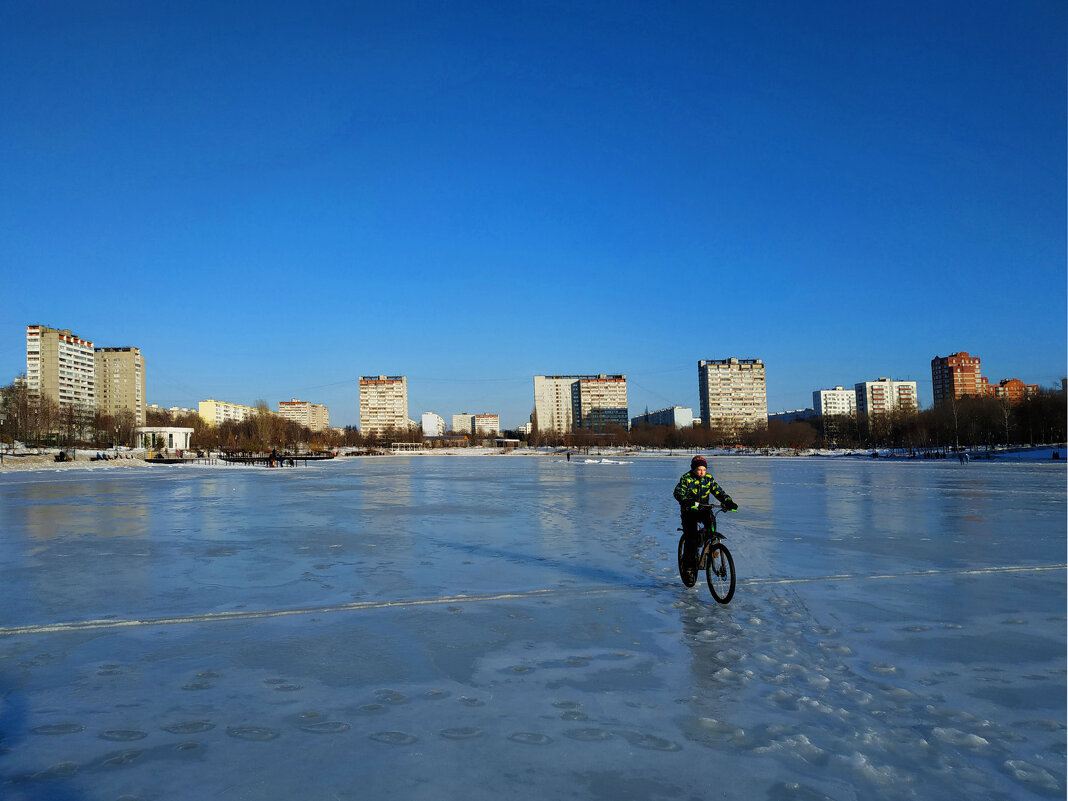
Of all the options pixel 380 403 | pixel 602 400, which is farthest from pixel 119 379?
pixel 602 400

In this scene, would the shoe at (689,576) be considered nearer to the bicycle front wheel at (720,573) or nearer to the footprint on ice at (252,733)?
the bicycle front wheel at (720,573)

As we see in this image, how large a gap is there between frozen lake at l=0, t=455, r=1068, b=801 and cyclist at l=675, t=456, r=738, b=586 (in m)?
0.39

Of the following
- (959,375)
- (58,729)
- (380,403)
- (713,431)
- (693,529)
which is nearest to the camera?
(58,729)

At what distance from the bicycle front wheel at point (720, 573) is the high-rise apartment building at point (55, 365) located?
453ft

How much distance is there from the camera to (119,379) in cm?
13850

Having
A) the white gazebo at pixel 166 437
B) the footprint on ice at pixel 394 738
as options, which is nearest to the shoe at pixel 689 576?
the footprint on ice at pixel 394 738

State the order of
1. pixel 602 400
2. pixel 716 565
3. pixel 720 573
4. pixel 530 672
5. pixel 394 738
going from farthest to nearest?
pixel 602 400, pixel 716 565, pixel 720 573, pixel 530 672, pixel 394 738

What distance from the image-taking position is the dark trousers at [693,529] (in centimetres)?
680

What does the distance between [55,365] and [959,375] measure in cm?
17852

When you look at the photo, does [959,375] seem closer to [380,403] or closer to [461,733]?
[380,403]

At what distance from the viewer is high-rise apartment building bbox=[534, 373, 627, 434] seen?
187750mm

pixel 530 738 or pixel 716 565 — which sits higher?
pixel 716 565

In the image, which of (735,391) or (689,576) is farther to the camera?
(735,391)

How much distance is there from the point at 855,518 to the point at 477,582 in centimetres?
874
